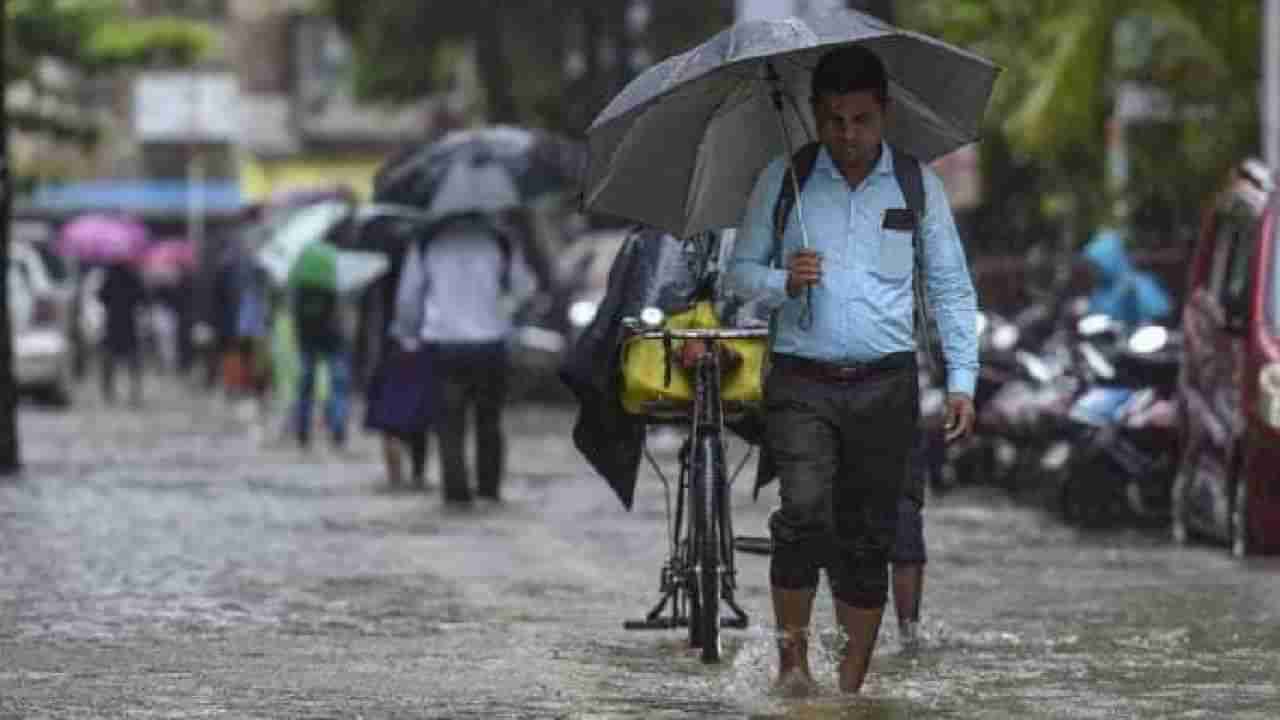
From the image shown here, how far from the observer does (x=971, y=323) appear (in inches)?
455

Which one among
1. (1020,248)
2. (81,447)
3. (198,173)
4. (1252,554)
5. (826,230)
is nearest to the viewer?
(826,230)

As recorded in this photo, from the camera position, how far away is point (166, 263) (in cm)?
7269

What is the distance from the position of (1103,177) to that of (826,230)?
21.8 meters

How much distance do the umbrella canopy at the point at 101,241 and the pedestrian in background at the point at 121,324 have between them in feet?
4.26

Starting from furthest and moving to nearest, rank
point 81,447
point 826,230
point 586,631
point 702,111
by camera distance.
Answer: point 81,447 < point 586,631 < point 702,111 < point 826,230

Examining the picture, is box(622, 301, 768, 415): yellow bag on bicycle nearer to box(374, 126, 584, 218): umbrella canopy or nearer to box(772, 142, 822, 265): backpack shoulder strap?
box(772, 142, 822, 265): backpack shoulder strap

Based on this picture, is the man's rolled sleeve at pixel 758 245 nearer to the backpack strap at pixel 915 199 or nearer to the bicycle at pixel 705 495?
the backpack strap at pixel 915 199

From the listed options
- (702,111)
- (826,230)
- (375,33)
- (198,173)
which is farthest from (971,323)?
(198,173)

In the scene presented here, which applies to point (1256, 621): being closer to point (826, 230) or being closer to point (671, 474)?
point (826, 230)

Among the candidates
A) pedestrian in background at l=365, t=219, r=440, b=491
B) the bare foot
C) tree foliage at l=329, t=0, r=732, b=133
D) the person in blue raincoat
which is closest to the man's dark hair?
the bare foot

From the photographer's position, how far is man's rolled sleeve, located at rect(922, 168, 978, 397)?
11.5 meters

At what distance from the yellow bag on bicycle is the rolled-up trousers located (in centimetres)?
140

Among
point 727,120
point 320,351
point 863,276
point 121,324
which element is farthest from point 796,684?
point 121,324

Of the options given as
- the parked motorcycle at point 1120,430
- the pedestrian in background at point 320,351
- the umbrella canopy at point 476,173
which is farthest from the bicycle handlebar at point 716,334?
the pedestrian in background at point 320,351
